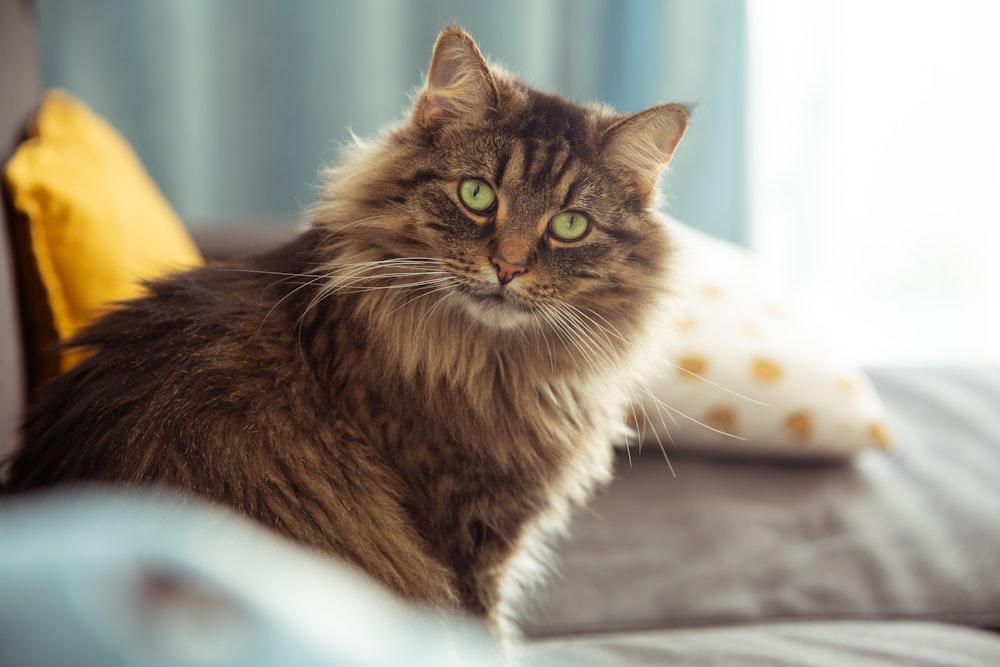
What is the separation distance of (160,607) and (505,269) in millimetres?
795

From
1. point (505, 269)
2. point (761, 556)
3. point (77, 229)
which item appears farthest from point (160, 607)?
point (761, 556)

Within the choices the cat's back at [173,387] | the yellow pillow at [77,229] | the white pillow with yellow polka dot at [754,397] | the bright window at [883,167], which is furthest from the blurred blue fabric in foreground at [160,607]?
the bright window at [883,167]

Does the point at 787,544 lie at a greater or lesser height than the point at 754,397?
lesser

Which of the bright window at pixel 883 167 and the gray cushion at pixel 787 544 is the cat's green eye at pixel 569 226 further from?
the bright window at pixel 883 167

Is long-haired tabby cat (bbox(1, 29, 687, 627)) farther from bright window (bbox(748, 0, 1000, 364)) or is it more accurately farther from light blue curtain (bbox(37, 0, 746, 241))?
bright window (bbox(748, 0, 1000, 364))

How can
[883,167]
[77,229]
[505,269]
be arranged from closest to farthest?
[505,269] → [77,229] → [883,167]

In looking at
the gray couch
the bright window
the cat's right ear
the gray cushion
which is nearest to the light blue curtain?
the bright window

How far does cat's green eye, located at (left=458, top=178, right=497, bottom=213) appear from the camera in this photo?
1.17m

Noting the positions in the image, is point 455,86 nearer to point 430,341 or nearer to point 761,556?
point 430,341

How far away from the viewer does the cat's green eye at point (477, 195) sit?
3.83 ft

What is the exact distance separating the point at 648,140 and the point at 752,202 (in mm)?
2220

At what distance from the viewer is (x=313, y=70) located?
3.02m

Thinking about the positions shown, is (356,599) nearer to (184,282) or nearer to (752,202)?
(184,282)

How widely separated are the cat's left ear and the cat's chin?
0.27 meters
